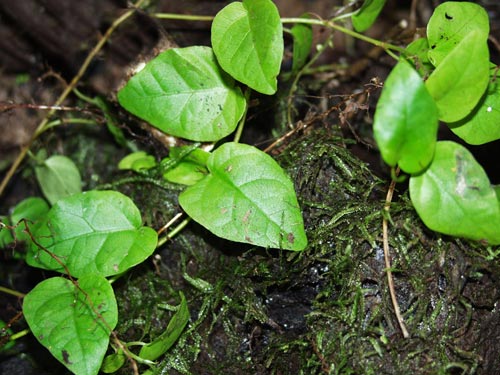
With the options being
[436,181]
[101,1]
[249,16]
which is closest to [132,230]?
[249,16]

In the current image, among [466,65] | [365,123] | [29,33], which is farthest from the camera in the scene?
[29,33]

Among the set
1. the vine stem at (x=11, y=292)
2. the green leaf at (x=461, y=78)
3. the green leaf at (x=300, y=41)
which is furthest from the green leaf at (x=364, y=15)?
the vine stem at (x=11, y=292)

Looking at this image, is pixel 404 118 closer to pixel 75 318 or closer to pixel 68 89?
pixel 75 318

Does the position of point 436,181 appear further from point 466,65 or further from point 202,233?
point 202,233

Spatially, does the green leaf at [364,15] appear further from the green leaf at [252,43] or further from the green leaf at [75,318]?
the green leaf at [75,318]

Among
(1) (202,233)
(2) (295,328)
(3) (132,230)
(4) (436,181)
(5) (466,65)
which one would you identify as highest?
(5) (466,65)

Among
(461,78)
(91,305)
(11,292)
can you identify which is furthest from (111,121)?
(461,78)
